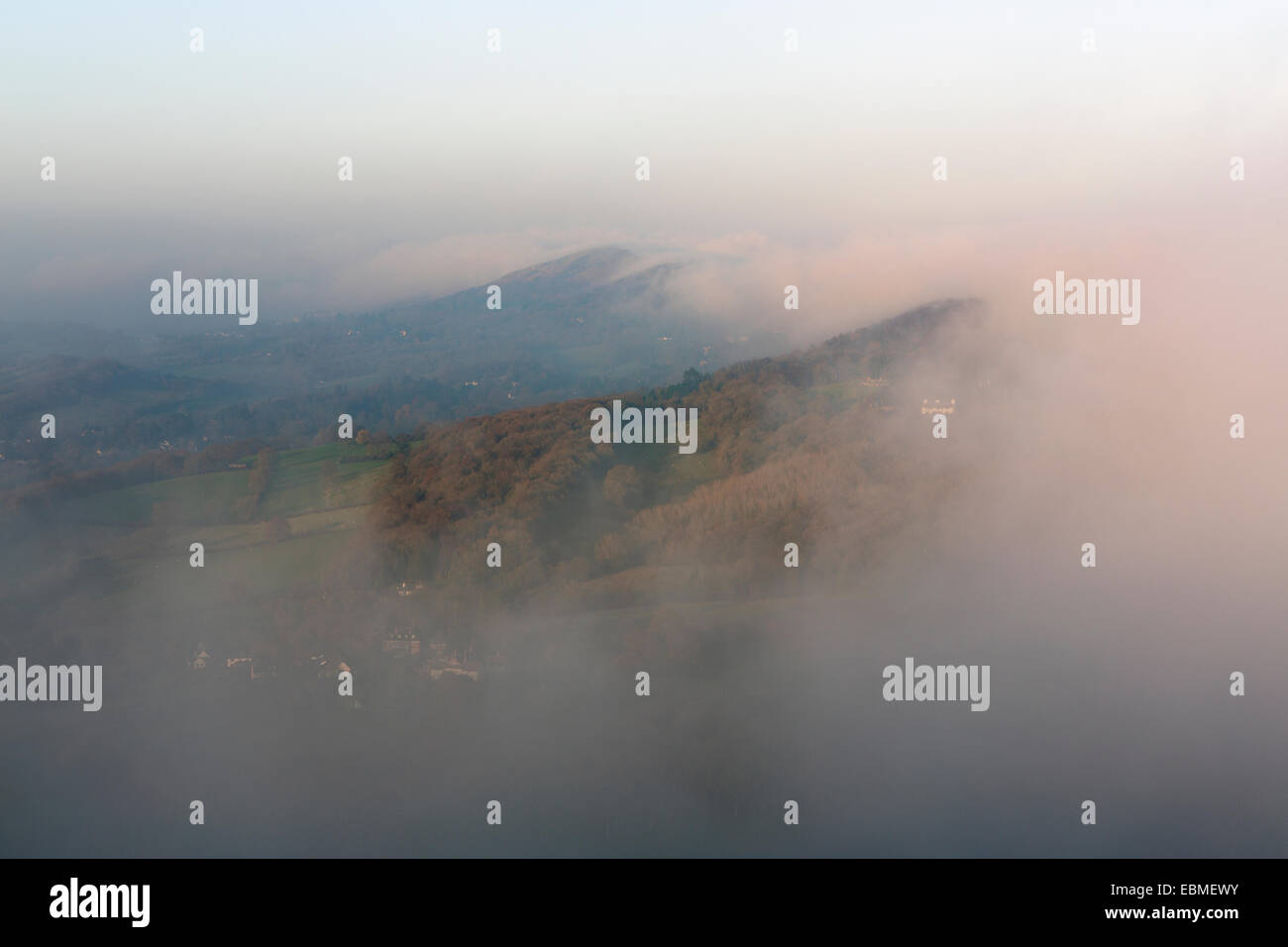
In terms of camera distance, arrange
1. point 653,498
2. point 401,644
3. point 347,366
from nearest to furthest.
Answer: point 401,644 < point 653,498 < point 347,366

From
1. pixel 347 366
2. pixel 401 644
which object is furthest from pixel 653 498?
pixel 347 366

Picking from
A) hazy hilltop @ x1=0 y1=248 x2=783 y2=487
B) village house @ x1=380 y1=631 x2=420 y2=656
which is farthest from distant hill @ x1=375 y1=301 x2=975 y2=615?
hazy hilltop @ x1=0 y1=248 x2=783 y2=487

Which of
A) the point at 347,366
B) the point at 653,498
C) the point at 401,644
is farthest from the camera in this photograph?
the point at 347,366

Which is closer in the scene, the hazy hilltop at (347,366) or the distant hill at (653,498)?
the distant hill at (653,498)

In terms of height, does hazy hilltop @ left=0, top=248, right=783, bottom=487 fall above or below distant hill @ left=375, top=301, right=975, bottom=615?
above

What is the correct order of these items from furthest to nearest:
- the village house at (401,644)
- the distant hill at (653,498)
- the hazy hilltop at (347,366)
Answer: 1. the hazy hilltop at (347,366)
2. the distant hill at (653,498)
3. the village house at (401,644)

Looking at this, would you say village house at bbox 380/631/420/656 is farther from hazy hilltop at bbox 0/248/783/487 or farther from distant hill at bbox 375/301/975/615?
hazy hilltop at bbox 0/248/783/487

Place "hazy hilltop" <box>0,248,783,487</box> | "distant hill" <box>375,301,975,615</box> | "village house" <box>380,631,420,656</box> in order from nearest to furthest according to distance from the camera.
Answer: "village house" <box>380,631,420,656</box>
"distant hill" <box>375,301,975,615</box>
"hazy hilltop" <box>0,248,783,487</box>

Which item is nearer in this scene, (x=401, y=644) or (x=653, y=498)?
(x=401, y=644)

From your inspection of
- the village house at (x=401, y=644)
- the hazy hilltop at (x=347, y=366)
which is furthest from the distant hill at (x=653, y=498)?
the hazy hilltop at (x=347, y=366)

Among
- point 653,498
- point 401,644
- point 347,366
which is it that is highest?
point 347,366

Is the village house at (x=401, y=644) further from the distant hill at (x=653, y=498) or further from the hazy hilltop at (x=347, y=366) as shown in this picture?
the hazy hilltop at (x=347, y=366)

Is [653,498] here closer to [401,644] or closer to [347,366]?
[401,644]
